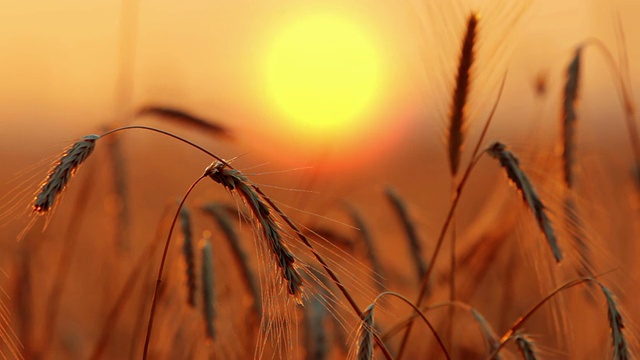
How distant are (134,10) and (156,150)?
2525mm

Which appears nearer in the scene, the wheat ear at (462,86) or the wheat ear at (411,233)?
the wheat ear at (462,86)

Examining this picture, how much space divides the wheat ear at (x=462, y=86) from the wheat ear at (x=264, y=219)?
35.0 inches

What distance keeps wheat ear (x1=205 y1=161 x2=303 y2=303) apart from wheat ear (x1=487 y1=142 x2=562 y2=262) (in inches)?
28.7

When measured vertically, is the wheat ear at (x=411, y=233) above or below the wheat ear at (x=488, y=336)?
above

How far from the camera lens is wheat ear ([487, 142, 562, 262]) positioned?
1.77 metres

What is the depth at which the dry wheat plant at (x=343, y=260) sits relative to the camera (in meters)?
1.36

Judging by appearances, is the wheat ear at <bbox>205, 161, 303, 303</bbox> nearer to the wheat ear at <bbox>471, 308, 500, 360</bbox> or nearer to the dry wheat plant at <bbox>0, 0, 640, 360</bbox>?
the dry wheat plant at <bbox>0, 0, 640, 360</bbox>

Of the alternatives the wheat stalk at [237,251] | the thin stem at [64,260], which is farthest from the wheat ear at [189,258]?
the thin stem at [64,260]

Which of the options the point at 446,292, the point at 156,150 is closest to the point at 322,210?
the point at 446,292

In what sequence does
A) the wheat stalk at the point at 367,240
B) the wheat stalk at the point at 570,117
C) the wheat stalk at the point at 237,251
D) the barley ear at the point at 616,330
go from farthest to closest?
the wheat stalk at the point at 367,240 < the wheat stalk at the point at 570,117 < the wheat stalk at the point at 237,251 < the barley ear at the point at 616,330

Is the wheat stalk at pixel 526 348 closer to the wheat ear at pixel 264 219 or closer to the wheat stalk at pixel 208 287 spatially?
Answer: the wheat ear at pixel 264 219

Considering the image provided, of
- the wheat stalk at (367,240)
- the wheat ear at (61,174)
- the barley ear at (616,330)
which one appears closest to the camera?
the wheat ear at (61,174)

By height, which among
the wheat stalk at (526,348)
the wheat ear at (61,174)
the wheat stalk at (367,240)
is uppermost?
the wheat ear at (61,174)

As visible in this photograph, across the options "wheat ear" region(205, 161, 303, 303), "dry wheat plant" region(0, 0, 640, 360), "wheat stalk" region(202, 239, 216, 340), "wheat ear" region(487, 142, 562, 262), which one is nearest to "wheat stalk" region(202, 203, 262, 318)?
"dry wheat plant" region(0, 0, 640, 360)
